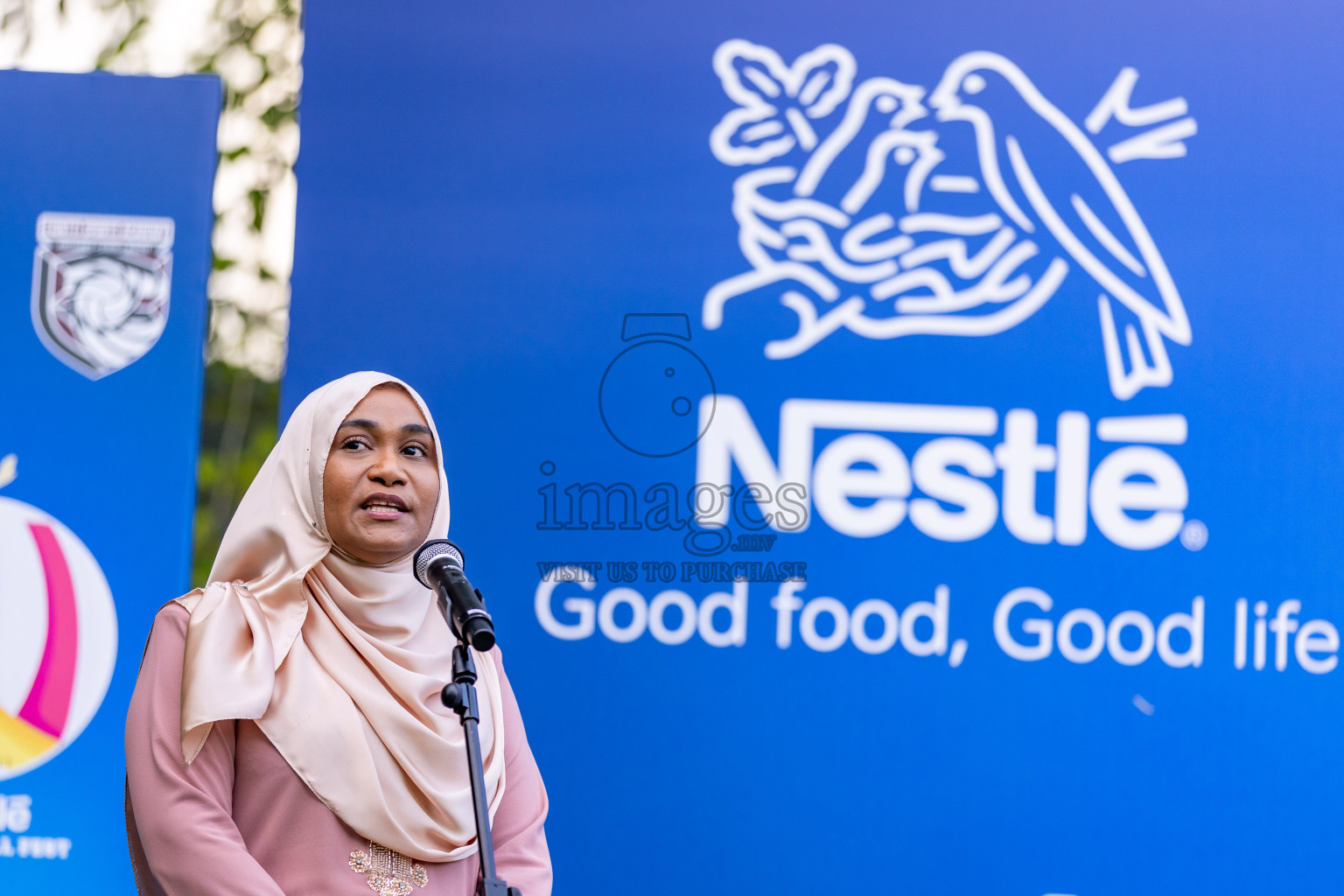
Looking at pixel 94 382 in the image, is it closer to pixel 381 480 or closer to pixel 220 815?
pixel 381 480

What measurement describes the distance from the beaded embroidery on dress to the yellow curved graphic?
1.21 m

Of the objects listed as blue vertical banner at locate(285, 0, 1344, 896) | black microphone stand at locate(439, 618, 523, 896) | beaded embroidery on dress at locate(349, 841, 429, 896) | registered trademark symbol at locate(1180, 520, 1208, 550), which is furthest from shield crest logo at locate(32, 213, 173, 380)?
registered trademark symbol at locate(1180, 520, 1208, 550)

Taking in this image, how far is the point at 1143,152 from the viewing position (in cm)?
255

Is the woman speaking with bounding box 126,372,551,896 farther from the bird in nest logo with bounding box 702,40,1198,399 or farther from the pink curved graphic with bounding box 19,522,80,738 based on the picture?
the bird in nest logo with bounding box 702,40,1198,399

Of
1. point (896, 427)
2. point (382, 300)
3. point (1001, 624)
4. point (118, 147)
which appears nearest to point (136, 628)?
point (382, 300)

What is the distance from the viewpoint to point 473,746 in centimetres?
121

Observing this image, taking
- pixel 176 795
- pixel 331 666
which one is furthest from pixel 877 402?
pixel 176 795

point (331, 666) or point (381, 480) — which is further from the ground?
point (381, 480)

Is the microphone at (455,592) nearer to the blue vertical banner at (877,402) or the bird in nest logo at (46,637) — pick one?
the blue vertical banner at (877,402)

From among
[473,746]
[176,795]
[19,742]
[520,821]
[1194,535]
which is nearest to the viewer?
[473,746]

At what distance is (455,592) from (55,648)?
5.05ft

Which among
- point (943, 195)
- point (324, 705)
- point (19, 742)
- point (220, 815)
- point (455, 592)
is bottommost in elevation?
point (19, 742)

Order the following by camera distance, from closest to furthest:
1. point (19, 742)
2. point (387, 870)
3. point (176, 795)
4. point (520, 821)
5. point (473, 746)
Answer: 1. point (473, 746)
2. point (176, 795)
3. point (387, 870)
4. point (520, 821)
5. point (19, 742)

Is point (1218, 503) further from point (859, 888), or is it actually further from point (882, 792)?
point (859, 888)
